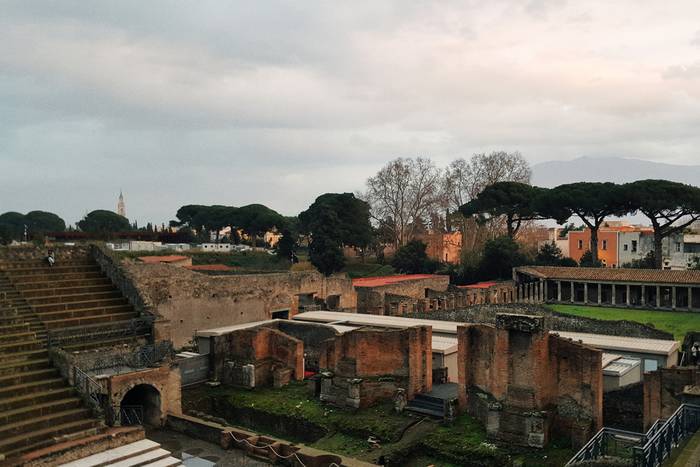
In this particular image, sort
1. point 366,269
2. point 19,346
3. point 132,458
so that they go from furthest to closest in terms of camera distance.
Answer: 1. point 366,269
2. point 19,346
3. point 132,458

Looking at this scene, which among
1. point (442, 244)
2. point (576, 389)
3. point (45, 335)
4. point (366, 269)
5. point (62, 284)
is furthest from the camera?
point (442, 244)

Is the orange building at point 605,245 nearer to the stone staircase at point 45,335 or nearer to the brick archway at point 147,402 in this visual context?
the stone staircase at point 45,335

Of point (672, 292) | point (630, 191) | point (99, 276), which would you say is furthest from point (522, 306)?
point (99, 276)

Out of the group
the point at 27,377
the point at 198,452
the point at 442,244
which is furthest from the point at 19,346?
the point at 442,244

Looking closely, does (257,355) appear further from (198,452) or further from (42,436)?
(42,436)

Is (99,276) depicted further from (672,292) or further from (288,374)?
(672,292)

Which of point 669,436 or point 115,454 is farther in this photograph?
point 115,454

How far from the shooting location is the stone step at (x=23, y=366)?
14.3 m

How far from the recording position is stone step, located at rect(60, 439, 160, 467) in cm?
1224

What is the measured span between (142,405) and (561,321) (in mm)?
20354

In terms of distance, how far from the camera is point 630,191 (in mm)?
43062

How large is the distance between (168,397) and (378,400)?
610 centimetres

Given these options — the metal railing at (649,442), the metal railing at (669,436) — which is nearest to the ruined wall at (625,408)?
the metal railing at (649,442)

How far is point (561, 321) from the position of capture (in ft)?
95.0
